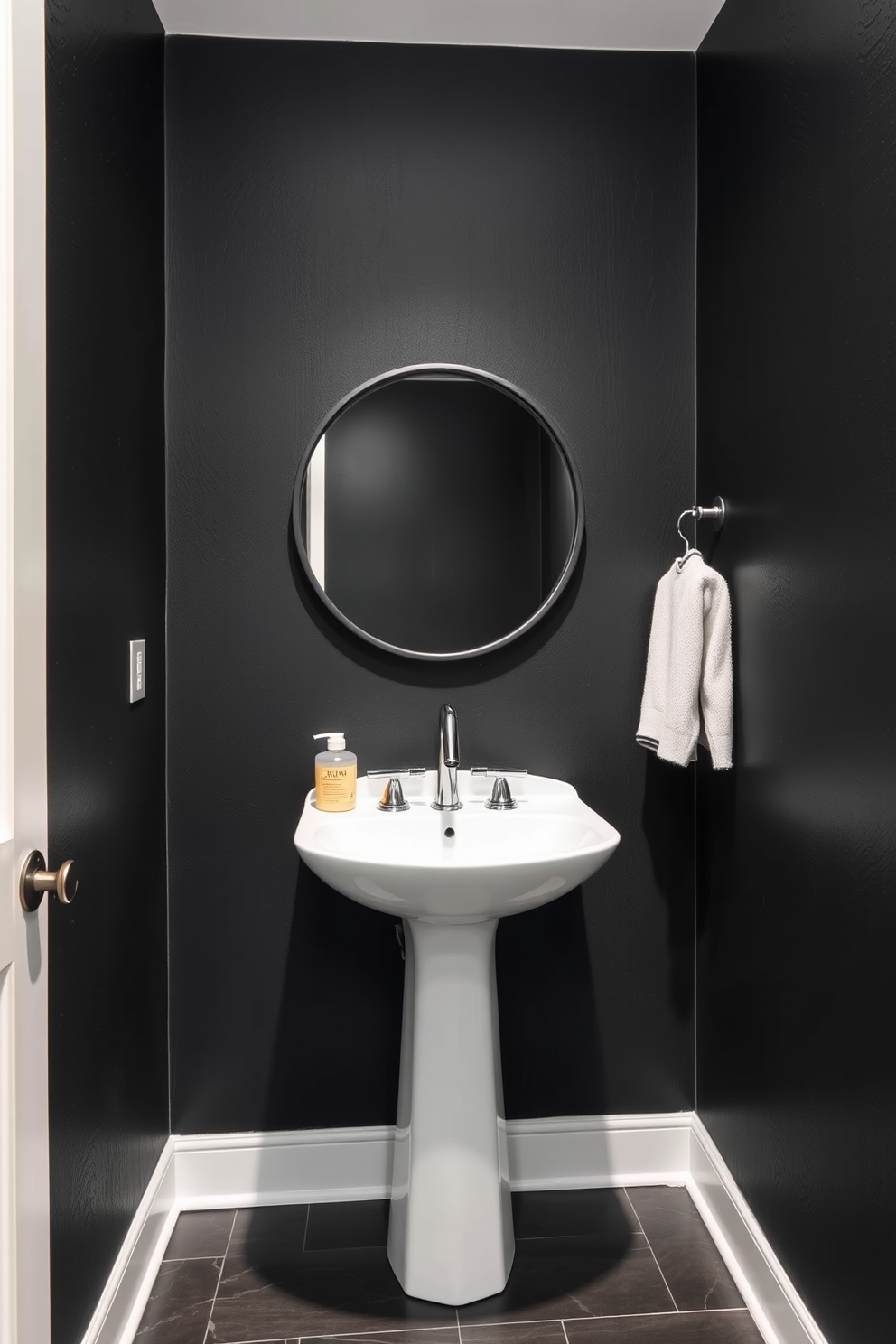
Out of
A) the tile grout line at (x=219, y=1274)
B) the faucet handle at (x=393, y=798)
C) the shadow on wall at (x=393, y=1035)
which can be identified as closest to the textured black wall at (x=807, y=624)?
the shadow on wall at (x=393, y=1035)

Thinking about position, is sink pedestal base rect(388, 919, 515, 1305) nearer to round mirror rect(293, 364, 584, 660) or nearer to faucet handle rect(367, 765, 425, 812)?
faucet handle rect(367, 765, 425, 812)

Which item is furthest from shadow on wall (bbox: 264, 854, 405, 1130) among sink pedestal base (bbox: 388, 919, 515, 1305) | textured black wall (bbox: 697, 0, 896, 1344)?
textured black wall (bbox: 697, 0, 896, 1344)

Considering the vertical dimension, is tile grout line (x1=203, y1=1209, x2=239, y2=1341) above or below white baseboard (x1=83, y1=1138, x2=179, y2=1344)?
below

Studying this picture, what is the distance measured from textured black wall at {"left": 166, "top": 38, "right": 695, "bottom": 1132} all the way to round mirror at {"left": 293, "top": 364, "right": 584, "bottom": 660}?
46mm

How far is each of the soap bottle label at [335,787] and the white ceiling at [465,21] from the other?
146 cm

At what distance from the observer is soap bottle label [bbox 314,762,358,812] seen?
183 centimetres

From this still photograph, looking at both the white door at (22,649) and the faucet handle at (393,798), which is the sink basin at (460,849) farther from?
the white door at (22,649)

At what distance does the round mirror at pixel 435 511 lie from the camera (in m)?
1.96

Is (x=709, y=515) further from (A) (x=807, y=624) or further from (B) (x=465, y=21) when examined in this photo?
(B) (x=465, y=21)

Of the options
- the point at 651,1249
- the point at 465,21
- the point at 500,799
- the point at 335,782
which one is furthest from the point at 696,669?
the point at 465,21

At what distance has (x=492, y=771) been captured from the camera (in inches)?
77.9

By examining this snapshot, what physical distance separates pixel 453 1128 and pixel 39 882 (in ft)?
3.32

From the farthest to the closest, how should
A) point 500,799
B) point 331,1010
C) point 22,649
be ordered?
1. point 331,1010
2. point 500,799
3. point 22,649

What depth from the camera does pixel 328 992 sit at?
2.01 metres
